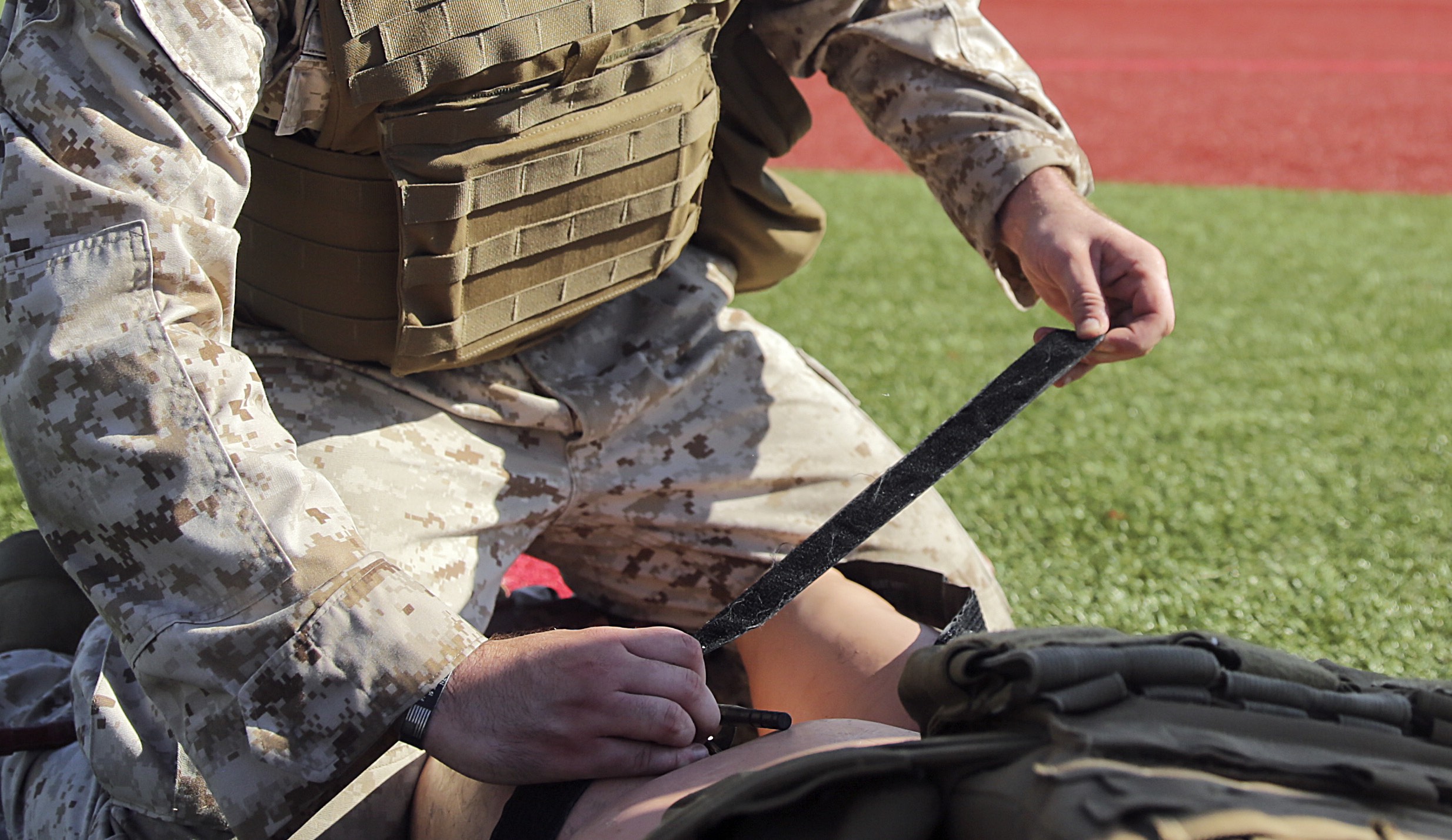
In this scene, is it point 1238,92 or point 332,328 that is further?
point 1238,92

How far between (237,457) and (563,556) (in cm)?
70

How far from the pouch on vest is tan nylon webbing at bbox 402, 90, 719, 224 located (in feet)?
2.32

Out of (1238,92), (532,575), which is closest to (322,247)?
(532,575)

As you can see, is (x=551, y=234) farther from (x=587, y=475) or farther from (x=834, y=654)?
(x=834, y=654)

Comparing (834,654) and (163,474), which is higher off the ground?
(163,474)

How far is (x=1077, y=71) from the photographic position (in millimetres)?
10547

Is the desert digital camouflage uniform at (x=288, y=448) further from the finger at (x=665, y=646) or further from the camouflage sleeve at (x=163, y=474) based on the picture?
the finger at (x=665, y=646)

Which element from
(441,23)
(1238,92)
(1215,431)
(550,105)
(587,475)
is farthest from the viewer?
(1238,92)

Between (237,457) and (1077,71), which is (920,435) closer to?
(237,457)

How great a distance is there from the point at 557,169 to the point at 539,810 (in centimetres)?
68

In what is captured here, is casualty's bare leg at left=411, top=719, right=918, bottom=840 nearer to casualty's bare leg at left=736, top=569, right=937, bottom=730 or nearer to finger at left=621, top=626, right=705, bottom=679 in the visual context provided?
finger at left=621, top=626, right=705, bottom=679

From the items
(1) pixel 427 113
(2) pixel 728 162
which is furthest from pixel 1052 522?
(1) pixel 427 113

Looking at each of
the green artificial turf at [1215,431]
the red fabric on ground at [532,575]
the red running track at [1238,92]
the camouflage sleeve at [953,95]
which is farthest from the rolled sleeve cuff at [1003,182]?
the red running track at [1238,92]

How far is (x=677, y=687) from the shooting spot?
3.27 ft
